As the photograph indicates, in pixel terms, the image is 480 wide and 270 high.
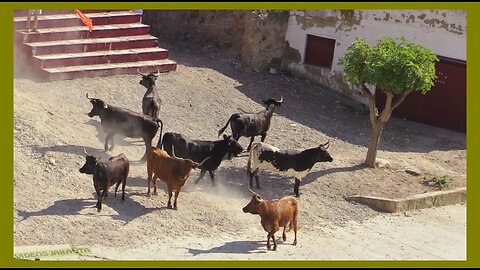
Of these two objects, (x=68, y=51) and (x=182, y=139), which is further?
(x=68, y=51)

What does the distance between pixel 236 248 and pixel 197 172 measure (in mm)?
3499

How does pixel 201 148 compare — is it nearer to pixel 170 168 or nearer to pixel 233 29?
pixel 170 168

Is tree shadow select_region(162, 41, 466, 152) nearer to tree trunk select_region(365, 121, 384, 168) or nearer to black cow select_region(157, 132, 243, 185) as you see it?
tree trunk select_region(365, 121, 384, 168)

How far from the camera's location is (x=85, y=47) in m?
24.8

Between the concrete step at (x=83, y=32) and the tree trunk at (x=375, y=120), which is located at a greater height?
the concrete step at (x=83, y=32)

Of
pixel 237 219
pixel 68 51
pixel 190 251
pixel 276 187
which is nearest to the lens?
pixel 190 251

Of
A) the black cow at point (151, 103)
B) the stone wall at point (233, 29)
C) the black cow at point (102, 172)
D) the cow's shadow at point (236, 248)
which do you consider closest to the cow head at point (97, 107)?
the black cow at point (151, 103)

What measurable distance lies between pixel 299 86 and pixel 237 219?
883cm

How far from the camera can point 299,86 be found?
88.8 ft

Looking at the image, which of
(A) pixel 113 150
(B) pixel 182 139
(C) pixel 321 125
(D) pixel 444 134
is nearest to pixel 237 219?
(B) pixel 182 139

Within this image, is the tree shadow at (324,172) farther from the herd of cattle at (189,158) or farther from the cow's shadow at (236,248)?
the cow's shadow at (236,248)

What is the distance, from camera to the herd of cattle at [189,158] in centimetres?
1773

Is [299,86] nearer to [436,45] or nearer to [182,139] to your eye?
[436,45]

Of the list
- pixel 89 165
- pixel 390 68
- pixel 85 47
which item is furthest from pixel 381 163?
pixel 85 47
